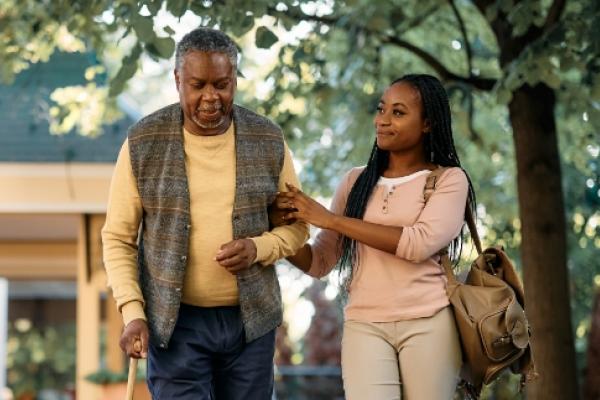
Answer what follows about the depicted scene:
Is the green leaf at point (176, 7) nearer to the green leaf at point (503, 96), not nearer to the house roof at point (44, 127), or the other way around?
the green leaf at point (503, 96)

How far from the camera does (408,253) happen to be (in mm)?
4996

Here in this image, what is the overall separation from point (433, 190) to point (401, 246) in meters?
0.29

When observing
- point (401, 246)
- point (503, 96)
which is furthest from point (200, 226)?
point (503, 96)

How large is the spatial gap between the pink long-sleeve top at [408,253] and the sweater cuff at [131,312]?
2.66 feet

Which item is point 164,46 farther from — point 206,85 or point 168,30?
point 206,85

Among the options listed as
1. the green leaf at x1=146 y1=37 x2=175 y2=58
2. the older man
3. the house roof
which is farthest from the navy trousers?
the house roof

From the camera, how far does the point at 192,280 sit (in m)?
4.86

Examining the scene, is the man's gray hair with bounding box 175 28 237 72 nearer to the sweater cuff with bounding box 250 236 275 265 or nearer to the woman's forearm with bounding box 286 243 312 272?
the sweater cuff with bounding box 250 236 275 265

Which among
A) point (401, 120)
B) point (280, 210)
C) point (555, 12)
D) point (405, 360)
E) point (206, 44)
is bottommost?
point (405, 360)

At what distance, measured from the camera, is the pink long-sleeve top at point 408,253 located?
5.01 metres

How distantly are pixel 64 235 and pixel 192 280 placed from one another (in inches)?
462

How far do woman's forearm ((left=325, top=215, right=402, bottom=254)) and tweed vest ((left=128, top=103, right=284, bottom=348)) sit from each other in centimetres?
26

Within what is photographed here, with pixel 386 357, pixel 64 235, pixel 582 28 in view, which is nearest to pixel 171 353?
pixel 386 357

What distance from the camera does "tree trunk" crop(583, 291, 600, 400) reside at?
8852 millimetres
